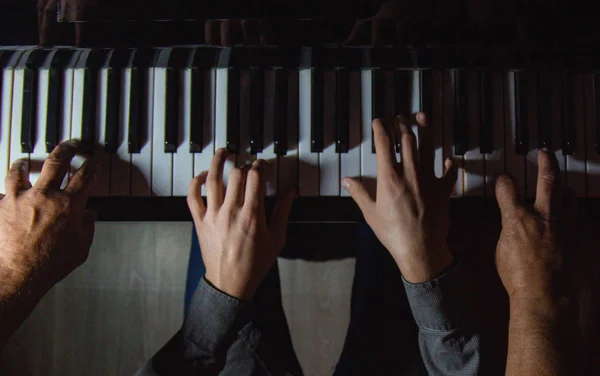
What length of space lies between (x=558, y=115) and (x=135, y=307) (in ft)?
4.81

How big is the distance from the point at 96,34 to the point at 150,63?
155 mm

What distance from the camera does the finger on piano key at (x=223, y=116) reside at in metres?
1.10

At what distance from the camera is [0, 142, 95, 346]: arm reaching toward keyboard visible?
1050 millimetres

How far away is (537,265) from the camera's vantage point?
109cm

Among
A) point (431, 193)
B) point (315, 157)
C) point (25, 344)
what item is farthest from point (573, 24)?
point (25, 344)

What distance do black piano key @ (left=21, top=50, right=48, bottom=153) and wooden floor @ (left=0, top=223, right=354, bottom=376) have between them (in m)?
0.46

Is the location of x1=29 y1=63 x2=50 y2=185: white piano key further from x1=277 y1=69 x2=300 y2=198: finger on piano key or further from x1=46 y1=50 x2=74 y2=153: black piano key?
x1=277 y1=69 x2=300 y2=198: finger on piano key

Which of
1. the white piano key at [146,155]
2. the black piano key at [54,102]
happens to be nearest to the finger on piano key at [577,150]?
the white piano key at [146,155]

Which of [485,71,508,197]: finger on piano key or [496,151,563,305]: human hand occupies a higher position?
[485,71,508,197]: finger on piano key

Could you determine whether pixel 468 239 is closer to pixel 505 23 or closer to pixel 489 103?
pixel 489 103

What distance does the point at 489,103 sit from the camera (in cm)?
110

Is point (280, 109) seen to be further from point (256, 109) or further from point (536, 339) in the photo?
point (536, 339)

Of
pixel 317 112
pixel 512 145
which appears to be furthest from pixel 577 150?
pixel 317 112

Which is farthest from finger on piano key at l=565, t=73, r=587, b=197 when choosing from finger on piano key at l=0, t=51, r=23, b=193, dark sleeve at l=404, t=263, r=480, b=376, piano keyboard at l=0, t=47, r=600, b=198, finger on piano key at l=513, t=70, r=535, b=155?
finger on piano key at l=0, t=51, r=23, b=193
